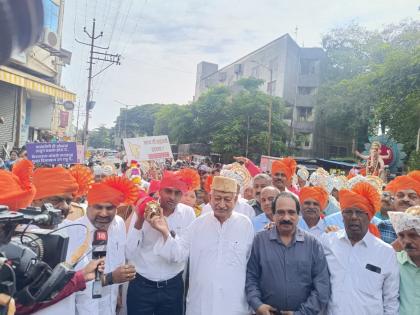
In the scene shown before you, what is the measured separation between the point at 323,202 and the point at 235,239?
5.05ft

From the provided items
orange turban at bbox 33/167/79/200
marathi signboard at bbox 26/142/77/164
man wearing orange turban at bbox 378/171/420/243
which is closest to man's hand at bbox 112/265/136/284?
orange turban at bbox 33/167/79/200

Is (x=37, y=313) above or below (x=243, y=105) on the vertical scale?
below

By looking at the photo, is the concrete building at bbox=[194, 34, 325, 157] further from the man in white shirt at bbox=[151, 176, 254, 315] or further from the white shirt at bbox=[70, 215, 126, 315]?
the white shirt at bbox=[70, 215, 126, 315]

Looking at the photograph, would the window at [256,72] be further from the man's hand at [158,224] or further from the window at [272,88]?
the man's hand at [158,224]

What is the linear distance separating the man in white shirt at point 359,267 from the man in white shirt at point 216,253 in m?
0.73

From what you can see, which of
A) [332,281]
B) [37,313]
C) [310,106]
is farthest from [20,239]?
[310,106]

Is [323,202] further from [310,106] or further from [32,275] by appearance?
[310,106]

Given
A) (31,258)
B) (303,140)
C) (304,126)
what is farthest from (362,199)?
(304,126)

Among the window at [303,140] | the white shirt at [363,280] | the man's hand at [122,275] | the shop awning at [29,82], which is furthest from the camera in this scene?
the window at [303,140]

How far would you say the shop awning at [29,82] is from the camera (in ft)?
45.4

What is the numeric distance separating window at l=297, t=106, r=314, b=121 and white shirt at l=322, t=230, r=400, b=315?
38354mm

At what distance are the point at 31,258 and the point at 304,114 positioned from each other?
4050 centimetres

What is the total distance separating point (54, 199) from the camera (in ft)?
10.8

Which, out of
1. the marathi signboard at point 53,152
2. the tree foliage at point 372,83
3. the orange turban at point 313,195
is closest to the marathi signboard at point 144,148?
the marathi signboard at point 53,152
